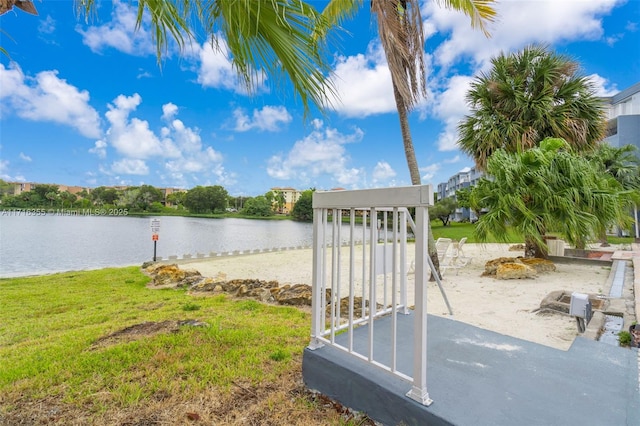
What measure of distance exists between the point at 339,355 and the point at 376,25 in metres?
5.72

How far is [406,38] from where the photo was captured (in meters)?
5.71

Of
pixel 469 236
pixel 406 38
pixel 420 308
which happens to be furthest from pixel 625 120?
pixel 420 308

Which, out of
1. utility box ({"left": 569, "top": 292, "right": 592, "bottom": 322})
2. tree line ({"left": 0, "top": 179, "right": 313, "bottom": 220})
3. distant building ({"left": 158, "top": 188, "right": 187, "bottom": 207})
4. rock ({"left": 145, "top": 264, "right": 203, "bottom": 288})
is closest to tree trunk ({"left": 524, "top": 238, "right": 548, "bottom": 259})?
utility box ({"left": 569, "top": 292, "right": 592, "bottom": 322})

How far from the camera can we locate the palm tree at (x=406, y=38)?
541 cm

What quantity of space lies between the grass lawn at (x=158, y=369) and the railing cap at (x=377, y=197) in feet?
4.10

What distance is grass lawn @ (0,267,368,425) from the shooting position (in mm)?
1978

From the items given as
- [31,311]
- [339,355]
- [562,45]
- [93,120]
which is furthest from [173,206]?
[339,355]

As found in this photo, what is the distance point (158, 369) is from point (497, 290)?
18.7ft

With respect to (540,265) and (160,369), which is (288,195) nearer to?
(540,265)

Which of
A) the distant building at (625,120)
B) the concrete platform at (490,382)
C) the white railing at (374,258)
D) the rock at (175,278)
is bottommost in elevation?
the rock at (175,278)

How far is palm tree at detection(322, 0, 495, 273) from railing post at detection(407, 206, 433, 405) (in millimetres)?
4598

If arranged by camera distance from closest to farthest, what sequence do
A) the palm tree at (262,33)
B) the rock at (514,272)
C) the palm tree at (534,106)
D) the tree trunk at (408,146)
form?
the palm tree at (262,33), the tree trunk at (408,146), the rock at (514,272), the palm tree at (534,106)

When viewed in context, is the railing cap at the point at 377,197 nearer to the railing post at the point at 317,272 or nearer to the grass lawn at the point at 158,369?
the railing post at the point at 317,272

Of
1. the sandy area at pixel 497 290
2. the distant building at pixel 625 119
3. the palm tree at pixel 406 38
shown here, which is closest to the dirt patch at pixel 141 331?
the sandy area at pixel 497 290
